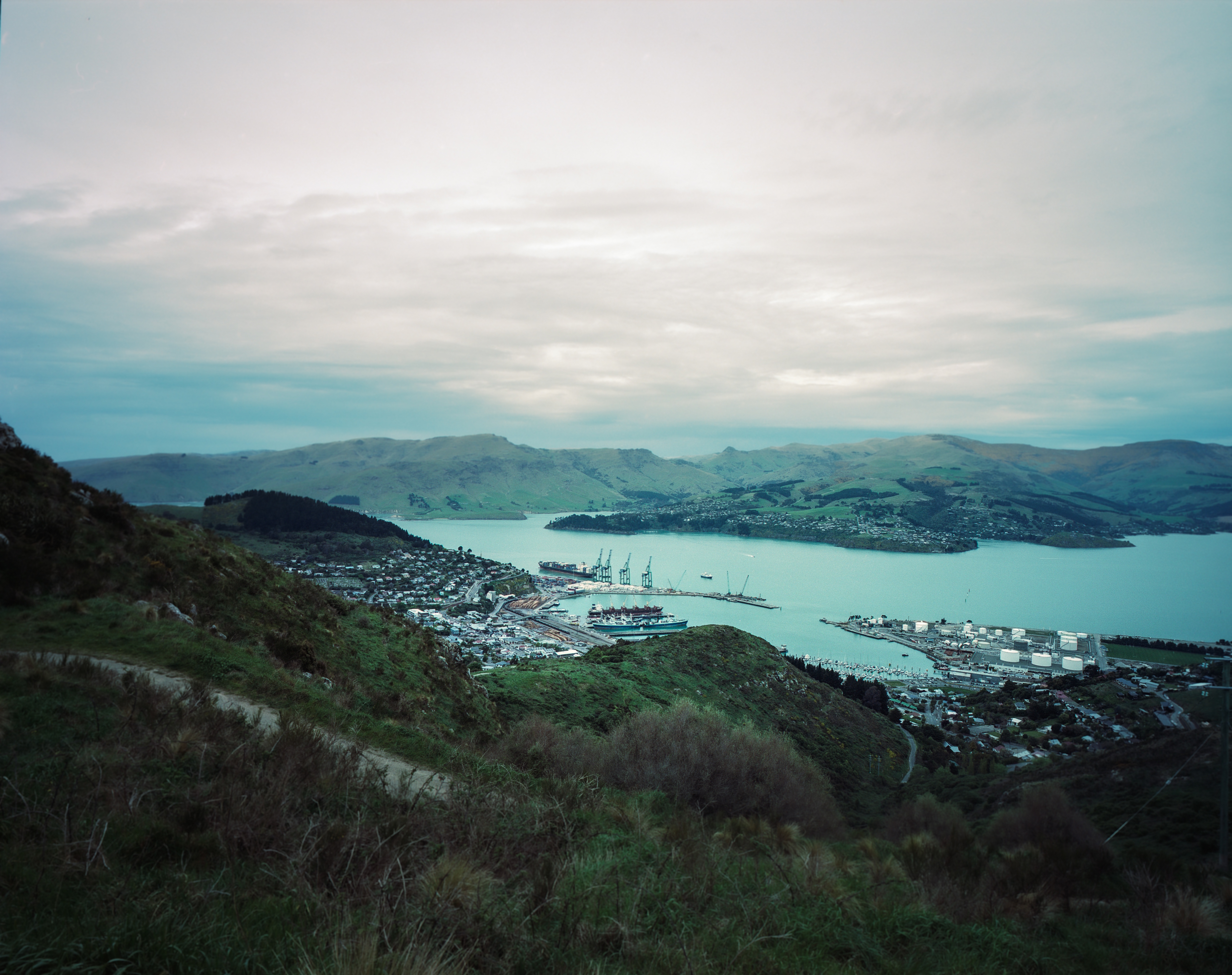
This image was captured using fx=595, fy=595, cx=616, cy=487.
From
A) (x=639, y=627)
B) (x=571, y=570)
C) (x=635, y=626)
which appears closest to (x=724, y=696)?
(x=639, y=627)

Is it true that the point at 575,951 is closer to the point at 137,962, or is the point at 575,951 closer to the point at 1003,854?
the point at 137,962

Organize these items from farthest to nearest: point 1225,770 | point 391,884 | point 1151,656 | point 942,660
Result: point 942,660 → point 1151,656 → point 1225,770 → point 391,884

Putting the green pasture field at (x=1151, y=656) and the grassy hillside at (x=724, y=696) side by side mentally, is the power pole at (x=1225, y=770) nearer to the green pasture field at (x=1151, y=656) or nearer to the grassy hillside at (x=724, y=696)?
the grassy hillside at (x=724, y=696)

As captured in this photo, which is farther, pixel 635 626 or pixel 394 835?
pixel 635 626

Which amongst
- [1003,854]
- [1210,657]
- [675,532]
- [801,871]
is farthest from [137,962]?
[675,532]

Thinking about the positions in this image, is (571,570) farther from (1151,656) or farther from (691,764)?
(691,764)

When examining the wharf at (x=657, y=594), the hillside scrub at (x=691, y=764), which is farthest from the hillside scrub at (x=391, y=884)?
the wharf at (x=657, y=594)
